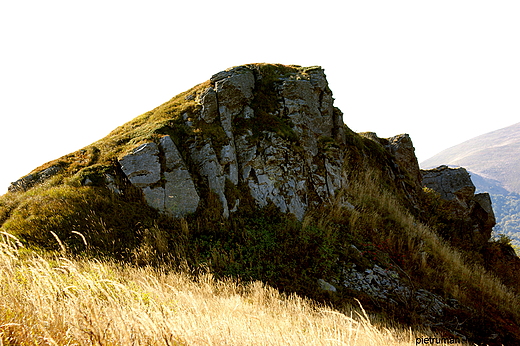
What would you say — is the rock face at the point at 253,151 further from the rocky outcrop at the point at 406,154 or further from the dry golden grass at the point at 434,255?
the rocky outcrop at the point at 406,154

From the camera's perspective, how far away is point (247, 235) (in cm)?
941

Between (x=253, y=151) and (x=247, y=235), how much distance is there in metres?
4.68

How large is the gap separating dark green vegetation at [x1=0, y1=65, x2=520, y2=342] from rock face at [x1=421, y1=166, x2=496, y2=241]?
15.8 feet

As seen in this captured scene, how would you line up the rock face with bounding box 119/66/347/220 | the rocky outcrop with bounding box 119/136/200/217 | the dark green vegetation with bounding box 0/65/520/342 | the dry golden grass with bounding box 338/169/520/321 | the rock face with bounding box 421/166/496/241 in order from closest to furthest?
the dark green vegetation with bounding box 0/65/520/342 → the dry golden grass with bounding box 338/169/520/321 → the rocky outcrop with bounding box 119/136/200/217 → the rock face with bounding box 119/66/347/220 → the rock face with bounding box 421/166/496/241

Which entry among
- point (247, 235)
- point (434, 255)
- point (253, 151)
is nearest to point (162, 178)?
point (247, 235)

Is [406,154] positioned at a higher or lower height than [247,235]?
lower

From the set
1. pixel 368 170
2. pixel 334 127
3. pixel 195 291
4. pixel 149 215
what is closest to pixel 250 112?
pixel 334 127

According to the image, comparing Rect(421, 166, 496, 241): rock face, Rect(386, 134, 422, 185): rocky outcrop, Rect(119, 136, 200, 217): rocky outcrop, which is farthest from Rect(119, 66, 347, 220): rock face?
Rect(421, 166, 496, 241): rock face

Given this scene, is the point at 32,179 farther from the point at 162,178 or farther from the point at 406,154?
the point at 406,154

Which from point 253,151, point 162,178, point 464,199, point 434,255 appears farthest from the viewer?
point 464,199

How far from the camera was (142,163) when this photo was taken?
10391 mm

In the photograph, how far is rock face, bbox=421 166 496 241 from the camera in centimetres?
1841

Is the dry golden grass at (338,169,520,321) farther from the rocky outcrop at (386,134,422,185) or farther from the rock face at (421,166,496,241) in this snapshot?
the rocky outcrop at (386,134,422,185)

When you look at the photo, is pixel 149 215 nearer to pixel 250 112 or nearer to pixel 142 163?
pixel 142 163
